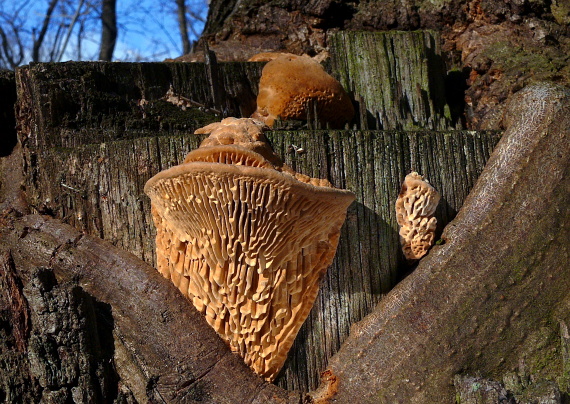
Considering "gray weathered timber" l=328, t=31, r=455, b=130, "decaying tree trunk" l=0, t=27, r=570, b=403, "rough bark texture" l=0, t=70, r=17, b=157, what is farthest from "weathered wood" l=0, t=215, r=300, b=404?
"gray weathered timber" l=328, t=31, r=455, b=130

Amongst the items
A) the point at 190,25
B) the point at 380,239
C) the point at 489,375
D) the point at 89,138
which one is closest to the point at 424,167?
the point at 380,239

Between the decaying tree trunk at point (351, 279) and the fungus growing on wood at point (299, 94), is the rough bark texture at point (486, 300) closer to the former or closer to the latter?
the decaying tree trunk at point (351, 279)

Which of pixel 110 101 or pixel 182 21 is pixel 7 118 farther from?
pixel 182 21

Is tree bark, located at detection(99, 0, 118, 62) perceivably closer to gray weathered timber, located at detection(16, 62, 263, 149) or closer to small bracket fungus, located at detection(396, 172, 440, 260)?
gray weathered timber, located at detection(16, 62, 263, 149)

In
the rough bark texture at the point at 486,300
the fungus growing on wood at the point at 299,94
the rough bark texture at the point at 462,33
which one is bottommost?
the rough bark texture at the point at 486,300

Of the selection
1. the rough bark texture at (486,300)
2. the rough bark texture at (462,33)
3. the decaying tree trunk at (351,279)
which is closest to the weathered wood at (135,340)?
the decaying tree trunk at (351,279)

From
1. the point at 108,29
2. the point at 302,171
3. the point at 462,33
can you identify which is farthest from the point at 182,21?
the point at 302,171
